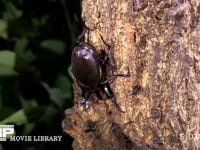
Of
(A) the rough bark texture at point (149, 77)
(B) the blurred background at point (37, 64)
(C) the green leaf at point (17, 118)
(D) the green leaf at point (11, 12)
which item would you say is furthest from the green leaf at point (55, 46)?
(A) the rough bark texture at point (149, 77)

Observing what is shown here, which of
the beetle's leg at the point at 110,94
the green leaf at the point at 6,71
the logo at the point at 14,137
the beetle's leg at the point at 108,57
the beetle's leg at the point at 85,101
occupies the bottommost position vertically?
the logo at the point at 14,137

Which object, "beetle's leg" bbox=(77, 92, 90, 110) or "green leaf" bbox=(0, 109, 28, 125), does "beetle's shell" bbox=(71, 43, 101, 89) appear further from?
"green leaf" bbox=(0, 109, 28, 125)

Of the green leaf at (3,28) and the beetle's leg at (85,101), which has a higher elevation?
the green leaf at (3,28)

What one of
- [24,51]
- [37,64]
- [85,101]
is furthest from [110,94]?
[37,64]

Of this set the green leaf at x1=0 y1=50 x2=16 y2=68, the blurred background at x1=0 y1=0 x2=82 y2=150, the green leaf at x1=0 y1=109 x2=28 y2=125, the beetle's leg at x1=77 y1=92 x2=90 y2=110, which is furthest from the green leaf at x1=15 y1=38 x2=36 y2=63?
the beetle's leg at x1=77 y1=92 x2=90 y2=110

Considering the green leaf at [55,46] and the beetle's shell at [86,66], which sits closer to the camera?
the beetle's shell at [86,66]

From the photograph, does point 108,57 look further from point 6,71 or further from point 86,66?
point 6,71

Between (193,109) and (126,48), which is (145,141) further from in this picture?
(126,48)

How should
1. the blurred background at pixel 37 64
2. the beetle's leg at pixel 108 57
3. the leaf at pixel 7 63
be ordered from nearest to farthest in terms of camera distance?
the beetle's leg at pixel 108 57
the leaf at pixel 7 63
the blurred background at pixel 37 64

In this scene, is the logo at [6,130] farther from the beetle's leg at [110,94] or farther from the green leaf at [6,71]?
the beetle's leg at [110,94]
